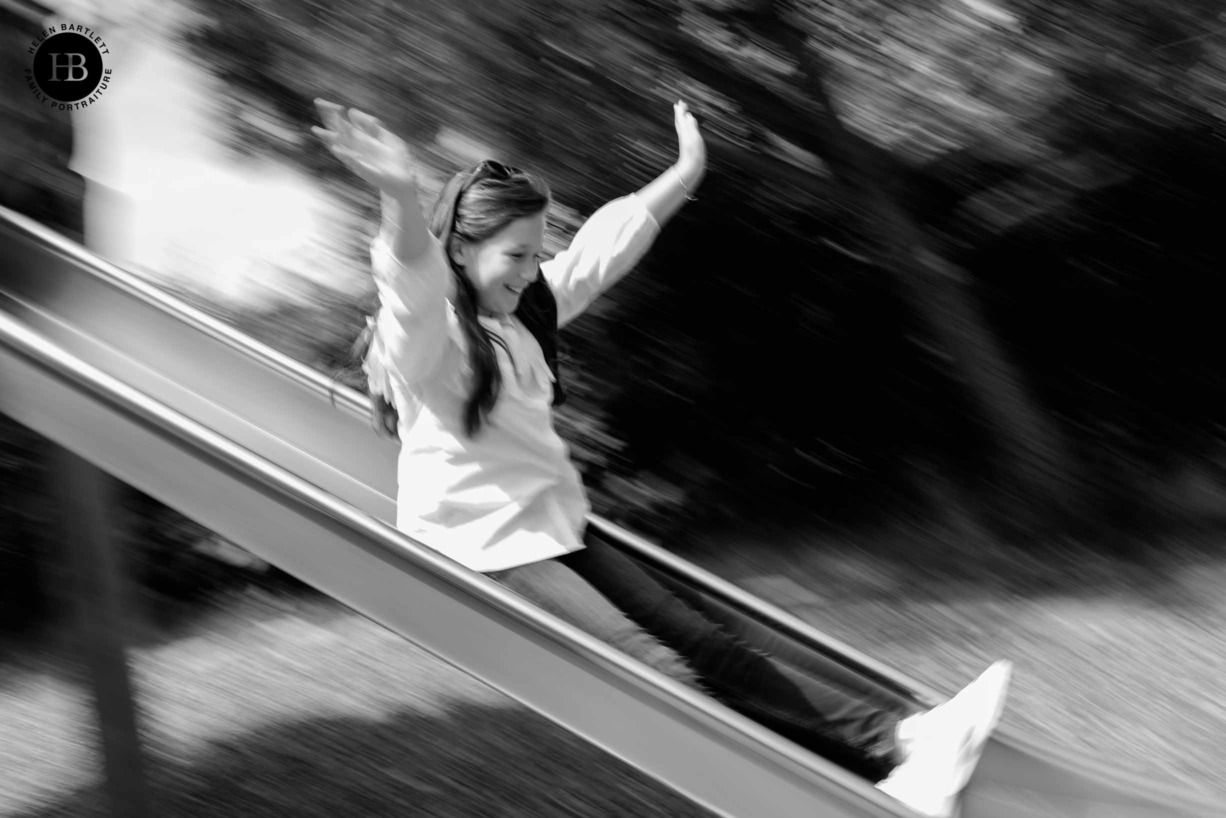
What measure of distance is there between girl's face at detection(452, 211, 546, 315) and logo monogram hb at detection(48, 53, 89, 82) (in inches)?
79.7

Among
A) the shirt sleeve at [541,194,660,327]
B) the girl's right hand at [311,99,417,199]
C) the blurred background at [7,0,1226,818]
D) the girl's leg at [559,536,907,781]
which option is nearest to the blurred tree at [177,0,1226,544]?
the blurred background at [7,0,1226,818]

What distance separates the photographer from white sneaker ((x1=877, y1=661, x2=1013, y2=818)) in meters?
1.66

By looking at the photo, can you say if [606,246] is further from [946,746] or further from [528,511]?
[946,746]

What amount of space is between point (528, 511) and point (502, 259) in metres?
0.38

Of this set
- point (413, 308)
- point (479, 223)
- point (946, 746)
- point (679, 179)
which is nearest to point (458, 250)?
point (479, 223)

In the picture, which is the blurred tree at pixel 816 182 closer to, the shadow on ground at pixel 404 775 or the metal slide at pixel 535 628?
the shadow on ground at pixel 404 775

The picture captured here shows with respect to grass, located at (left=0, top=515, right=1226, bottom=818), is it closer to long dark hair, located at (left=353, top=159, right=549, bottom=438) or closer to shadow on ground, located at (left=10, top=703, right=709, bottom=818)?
shadow on ground, located at (left=10, top=703, right=709, bottom=818)

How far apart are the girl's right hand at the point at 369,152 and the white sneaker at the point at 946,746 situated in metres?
1.06

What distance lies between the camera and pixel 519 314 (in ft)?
6.45

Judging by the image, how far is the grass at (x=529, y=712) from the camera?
268 centimetres

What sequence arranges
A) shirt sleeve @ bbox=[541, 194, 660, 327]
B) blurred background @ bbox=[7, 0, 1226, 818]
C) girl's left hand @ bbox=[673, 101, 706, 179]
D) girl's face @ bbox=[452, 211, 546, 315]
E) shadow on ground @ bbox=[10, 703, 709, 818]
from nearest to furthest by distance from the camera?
girl's face @ bbox=[452, 211, 546, 315]
shirt sleeve @ bbox=[541, 194, 660, 327]
girl's left hand @ bbox=[673, 101, 706, 179]
shadow on ground @ bbox=[10, 703, 709, 818]
blurred background @ bbox=[7, 0, 1226, 818]

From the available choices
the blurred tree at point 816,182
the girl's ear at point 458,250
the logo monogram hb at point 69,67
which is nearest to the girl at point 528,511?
the girl's ear at point 458,250

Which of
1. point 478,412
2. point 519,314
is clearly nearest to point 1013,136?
point 519,314

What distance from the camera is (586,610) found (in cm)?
176
